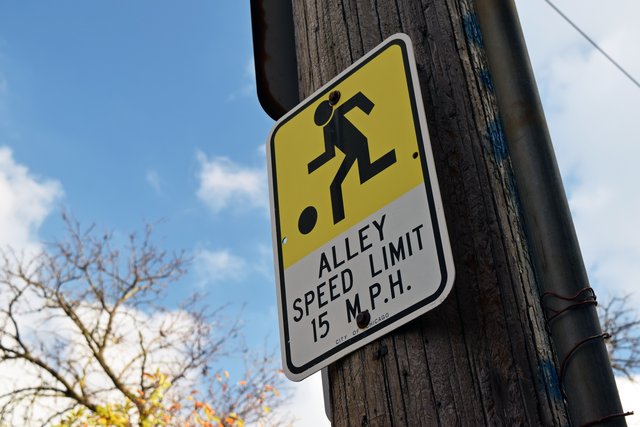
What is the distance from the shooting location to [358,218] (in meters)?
1.89

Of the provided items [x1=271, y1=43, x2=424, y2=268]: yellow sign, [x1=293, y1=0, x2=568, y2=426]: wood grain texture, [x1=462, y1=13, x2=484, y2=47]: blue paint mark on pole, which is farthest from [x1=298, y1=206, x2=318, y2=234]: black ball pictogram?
[x1=462, y1=13, x2=484, y2=47]: blue paint mark on pole

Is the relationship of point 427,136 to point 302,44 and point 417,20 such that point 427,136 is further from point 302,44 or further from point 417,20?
point 302,44

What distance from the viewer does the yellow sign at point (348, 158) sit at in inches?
73.4

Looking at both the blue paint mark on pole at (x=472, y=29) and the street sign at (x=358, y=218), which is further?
the blue paint mark on pole at (x=472, y=29)

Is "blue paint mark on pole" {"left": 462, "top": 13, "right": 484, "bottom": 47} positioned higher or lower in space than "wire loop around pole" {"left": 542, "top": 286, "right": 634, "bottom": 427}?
higher

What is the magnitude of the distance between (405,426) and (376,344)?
0.21 metres

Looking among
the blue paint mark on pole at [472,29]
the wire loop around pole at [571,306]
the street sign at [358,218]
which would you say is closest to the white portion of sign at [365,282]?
the street sign at [358,218]

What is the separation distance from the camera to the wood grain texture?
1537mm

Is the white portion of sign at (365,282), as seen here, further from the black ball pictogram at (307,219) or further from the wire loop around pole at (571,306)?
the wire loop around pole at (571,306)

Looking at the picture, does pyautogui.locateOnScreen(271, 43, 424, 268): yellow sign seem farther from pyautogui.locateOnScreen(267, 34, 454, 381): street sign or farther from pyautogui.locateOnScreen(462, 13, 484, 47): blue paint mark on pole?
pyautogui.locateOnScreen(462, 13, 484, 47): blue paint mark on pole

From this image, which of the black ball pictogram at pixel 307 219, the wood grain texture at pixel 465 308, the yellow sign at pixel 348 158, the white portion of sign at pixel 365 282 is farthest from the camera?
the black ball pictogram at pixel 307 219

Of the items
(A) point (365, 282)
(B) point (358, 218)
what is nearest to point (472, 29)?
(B) point (358, 218)

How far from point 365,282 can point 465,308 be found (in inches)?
9.8

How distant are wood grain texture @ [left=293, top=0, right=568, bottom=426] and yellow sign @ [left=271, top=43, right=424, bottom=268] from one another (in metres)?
0.09
